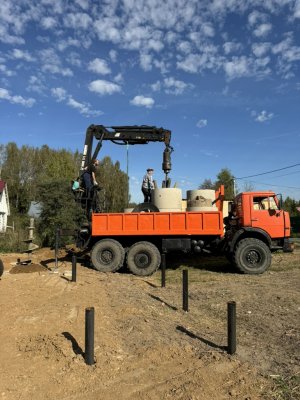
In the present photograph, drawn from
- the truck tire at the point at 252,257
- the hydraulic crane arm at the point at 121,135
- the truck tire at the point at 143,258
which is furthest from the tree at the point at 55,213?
the truck tire at the point at 252,257

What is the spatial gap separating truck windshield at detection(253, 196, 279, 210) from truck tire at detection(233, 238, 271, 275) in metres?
1.12

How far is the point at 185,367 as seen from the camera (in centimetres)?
490

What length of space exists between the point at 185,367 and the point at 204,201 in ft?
27.4

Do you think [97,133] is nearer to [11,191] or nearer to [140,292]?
[140,292]

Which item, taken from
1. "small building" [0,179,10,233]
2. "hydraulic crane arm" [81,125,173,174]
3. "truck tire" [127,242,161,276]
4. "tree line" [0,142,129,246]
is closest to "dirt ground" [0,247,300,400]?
"truck tire" [127,242,161,276]

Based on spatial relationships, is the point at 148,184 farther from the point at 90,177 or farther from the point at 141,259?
the point at 141,259

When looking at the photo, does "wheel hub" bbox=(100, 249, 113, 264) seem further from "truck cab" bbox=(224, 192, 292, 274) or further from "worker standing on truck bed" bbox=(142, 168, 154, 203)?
"truck cab" bbox=(224, 192, 292, 274)

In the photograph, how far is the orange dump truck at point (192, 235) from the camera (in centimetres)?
1199

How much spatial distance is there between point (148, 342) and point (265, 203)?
7.93 m

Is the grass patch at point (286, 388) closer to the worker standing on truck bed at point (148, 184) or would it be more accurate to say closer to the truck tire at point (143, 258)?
the truck tire at point (143, 258)

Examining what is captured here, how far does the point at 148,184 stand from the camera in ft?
46.1

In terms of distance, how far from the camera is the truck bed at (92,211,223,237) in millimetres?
12383

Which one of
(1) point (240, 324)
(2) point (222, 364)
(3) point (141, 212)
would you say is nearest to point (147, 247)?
(3) point (141, 212)

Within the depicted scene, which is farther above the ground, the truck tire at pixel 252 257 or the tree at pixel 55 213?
the tree at pixel 55 213
